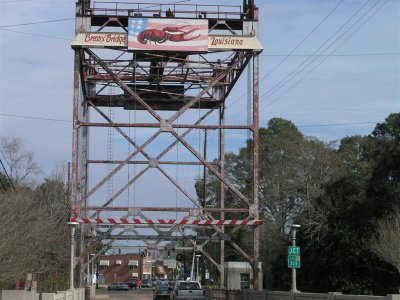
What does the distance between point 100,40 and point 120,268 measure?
436ft

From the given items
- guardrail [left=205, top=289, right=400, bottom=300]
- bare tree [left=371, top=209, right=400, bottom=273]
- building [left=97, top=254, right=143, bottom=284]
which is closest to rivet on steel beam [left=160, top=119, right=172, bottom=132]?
guardrail [left=205, top=289, right=400, bottom=300]

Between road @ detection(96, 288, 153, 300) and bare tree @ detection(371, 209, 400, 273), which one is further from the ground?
bare tree @ detection(371, 209, 400, 273)

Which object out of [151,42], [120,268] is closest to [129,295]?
[151,42]

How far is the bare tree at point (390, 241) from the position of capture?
41500mm

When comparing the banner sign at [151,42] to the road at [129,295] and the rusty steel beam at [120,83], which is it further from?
the road at [129,295]

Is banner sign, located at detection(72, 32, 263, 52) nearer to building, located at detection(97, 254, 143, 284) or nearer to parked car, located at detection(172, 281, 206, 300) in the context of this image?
parked car, located at detection(172, 281, 206, 300)

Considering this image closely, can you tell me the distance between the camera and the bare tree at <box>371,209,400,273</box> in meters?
41.5

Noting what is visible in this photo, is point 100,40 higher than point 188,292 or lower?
higher

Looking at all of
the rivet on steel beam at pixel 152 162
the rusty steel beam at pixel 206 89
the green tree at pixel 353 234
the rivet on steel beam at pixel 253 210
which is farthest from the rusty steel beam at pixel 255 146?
the green tree at pixel 353 234

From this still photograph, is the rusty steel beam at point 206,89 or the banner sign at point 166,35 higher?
the banner sign at point 166,35

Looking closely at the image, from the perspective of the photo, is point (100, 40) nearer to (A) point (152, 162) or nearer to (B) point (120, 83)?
(B) point (120, 83)

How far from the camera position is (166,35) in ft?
→ 110

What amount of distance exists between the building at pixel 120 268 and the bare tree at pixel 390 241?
392ft

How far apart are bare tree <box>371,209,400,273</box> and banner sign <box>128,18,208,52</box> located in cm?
1638
